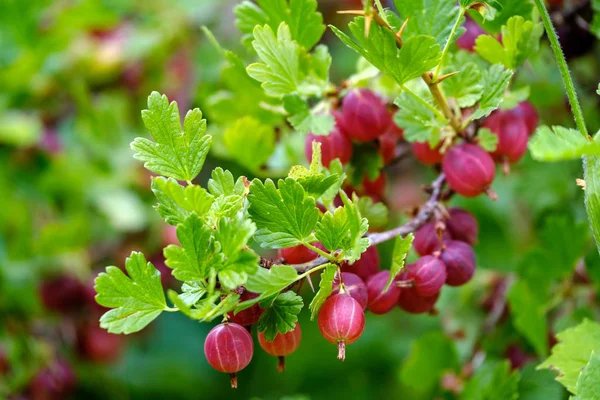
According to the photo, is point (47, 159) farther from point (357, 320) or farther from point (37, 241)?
point (357, 320)

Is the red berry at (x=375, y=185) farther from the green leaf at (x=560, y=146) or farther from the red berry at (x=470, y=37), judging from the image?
the green leaf at (x=560, y=146)

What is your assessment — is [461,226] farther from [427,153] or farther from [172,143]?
[172,143]

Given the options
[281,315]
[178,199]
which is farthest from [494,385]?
[178,199]

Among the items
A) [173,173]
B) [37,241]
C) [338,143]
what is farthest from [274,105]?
[37,241]

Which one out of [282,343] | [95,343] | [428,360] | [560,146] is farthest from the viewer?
[95,343]

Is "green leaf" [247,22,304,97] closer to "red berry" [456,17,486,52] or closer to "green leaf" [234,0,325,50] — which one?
"green leaf" [234,0,325,50]

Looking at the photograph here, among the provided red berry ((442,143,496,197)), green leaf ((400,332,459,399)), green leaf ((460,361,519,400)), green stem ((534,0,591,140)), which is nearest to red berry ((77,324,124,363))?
green leaf ((400,332,459,399))
